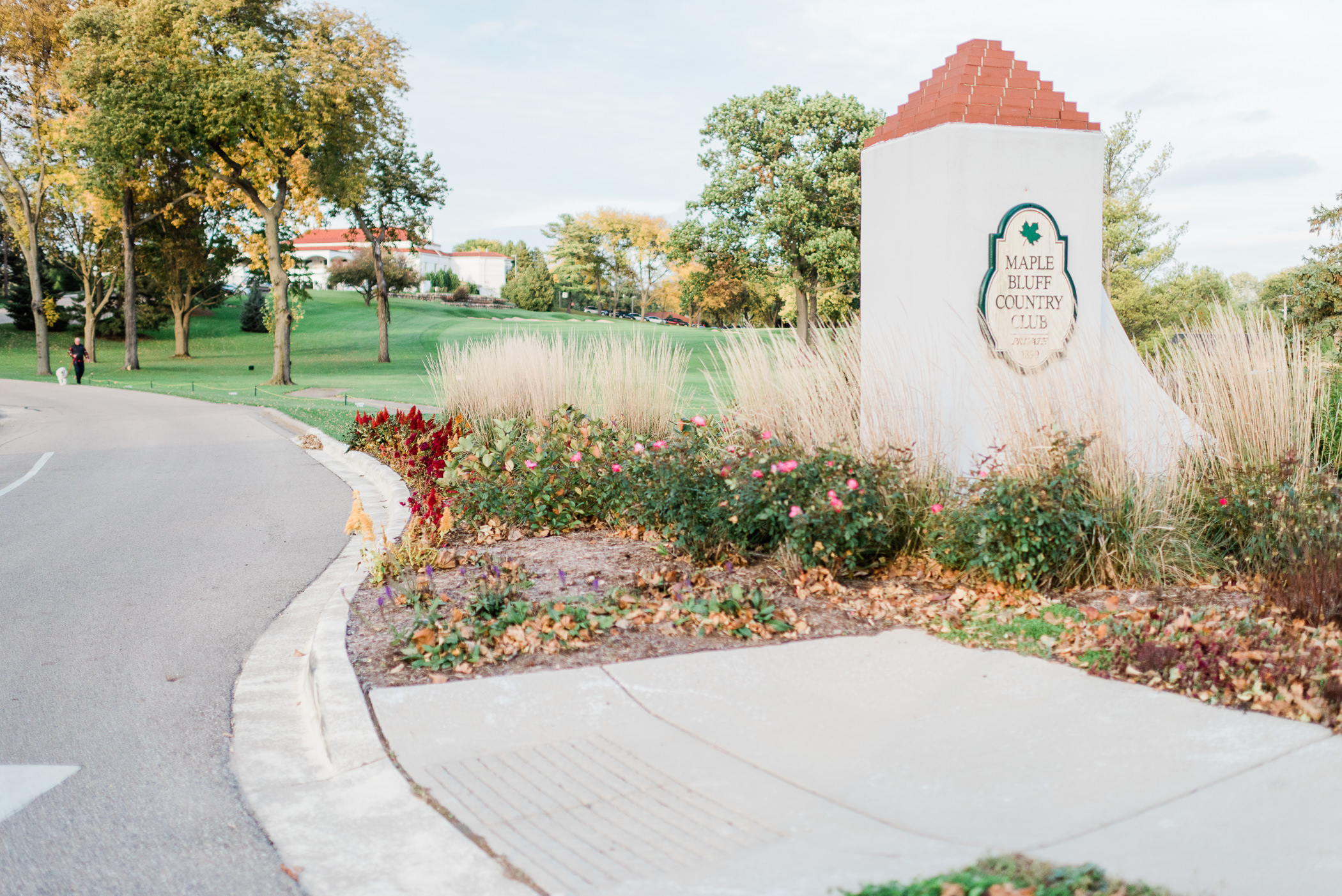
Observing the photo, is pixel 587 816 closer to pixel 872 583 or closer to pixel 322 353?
pixel 872 583

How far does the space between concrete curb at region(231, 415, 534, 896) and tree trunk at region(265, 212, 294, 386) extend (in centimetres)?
3010

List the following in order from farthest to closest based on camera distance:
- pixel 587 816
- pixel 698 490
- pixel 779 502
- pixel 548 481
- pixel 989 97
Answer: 1. pixel 548 481
2. pixel 989 97
3. pixel 698 490
4. pixel 779 502
5. pixel 587 816

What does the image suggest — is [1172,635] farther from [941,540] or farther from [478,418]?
[478,418]

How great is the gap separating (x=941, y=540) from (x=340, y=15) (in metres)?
32.4

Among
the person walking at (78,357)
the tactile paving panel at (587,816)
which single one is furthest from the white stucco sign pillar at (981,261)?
the person walking at (78,357)

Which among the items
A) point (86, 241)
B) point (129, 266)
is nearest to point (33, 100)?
point (129, 266)

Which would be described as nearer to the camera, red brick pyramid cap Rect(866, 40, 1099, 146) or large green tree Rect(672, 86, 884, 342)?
red brick pyramid cap Rect(866, 40, 1099, 146)

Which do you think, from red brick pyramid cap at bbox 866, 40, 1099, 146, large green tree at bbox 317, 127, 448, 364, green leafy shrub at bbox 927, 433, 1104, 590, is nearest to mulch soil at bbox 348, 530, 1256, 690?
green leafy shrub at bbox 927, 433, 1104, 590

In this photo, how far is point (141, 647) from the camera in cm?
546

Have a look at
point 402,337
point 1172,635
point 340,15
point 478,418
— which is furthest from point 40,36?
point 1172,635

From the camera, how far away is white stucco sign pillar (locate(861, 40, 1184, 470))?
6.47 metres

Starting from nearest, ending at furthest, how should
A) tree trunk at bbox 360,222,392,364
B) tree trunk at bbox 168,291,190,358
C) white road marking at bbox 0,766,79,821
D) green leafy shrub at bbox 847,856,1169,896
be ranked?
green leafy shrub at bbox 847,856,1169,896
white road marking at bbox 0,766,79,821
tree trunk at bbox 360,222,392,364
tree trunk at bbox 168,291,190,358

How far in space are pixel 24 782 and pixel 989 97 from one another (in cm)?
644

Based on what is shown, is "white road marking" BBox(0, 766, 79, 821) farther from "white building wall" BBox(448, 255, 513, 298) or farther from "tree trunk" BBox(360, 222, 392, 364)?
"white building wall" BBox(448, 255, 513, 298)
